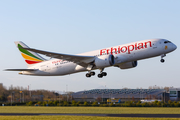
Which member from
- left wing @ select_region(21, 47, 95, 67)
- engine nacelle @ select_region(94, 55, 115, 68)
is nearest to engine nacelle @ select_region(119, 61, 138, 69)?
engine nacelle @ select_region(94, 55, 115, 68)

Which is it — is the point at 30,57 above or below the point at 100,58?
above

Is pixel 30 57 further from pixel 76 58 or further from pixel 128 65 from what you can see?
pixel 128 65

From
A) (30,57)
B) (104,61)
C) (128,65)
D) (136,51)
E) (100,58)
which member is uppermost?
(30,57)

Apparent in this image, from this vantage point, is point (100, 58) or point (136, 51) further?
point (100, 58)

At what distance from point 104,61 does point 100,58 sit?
108 centimetres

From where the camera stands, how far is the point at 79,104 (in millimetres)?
85938

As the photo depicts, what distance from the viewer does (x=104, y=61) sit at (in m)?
43.4

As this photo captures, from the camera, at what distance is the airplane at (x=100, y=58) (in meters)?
41.8

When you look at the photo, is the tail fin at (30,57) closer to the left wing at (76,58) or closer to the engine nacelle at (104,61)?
the left wing at (76,58)

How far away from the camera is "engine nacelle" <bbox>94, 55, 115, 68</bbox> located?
43094 mm

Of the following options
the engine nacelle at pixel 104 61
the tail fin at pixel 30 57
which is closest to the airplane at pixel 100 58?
the engine nacelle at pixel 104 61

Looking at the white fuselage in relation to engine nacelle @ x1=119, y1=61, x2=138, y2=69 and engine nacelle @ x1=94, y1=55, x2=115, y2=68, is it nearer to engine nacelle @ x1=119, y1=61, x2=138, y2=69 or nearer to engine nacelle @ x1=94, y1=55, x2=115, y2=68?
engine nacelle @ x1=94, y1=55, x2=115, y2=68

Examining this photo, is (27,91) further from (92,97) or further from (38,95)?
(92,97)

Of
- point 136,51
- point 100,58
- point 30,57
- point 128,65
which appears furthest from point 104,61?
point 30,57
